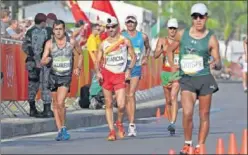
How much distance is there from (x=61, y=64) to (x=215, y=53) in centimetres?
306

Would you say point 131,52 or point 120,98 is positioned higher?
point 131,52

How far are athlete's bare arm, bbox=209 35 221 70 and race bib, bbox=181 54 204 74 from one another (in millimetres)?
148

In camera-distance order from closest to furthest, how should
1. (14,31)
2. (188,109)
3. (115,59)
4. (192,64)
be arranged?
(188,109) → (192,64) → (115,59) → (14,31)

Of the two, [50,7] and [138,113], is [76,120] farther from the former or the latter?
[50,7]

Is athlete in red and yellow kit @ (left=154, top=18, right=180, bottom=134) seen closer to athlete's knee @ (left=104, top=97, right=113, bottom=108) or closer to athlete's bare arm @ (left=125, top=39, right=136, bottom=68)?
athlete's bare arm @ (left=125, top=39, right=136, bottom=68)

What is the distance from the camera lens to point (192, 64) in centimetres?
1266

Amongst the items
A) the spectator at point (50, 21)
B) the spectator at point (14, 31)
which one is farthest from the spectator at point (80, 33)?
the spectator at point (50, 21)

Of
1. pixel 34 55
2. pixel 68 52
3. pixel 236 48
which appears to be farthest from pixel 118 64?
pixel 236 48

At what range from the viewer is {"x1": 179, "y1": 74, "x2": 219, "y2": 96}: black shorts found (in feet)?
41.5

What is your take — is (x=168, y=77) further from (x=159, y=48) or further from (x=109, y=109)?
(x=109, y=109)

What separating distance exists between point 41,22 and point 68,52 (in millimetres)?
2546

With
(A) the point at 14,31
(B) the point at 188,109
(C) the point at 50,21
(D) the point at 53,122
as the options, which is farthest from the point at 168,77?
(A) the point at 14,31

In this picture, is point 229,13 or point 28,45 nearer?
point 28,45

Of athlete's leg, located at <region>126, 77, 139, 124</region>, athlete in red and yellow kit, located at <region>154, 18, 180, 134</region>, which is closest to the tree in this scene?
athlete in red and yellow kit, located at <region>154, 18, 180, 134</region>
